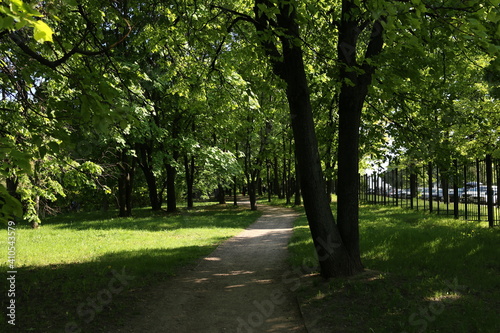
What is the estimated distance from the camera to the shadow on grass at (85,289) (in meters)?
5.09

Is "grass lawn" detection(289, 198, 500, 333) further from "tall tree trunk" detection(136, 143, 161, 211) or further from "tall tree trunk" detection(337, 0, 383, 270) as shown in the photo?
"tall tree trunk" detection(136, 143, 161, 211)

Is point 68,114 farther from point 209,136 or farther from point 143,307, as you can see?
point 209,136

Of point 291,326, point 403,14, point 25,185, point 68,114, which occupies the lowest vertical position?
point 291,326

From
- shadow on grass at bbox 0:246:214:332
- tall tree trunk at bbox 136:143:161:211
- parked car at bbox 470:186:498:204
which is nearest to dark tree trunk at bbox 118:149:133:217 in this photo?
tall tree trunk at bbox 136:143:161:211

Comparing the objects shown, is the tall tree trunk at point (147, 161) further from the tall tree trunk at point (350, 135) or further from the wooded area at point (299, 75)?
the tall tree trunk at point (350, 135)

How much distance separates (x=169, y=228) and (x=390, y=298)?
38.9 feet

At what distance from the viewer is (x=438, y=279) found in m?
5.95

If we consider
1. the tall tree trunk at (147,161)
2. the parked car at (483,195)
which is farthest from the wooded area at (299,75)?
the tall tree trunk at (147,161)

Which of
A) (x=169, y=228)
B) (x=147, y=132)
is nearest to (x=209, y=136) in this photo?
(x=147, y=132)

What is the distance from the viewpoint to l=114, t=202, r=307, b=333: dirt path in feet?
16.9

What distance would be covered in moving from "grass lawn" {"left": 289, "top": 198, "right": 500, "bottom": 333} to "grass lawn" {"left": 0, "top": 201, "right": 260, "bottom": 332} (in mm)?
2954

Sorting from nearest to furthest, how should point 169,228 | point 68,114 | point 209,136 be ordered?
point 68,114 → point 169,228 → point 209,136

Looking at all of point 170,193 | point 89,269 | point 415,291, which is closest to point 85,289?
point 89,269

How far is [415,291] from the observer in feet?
17.7
